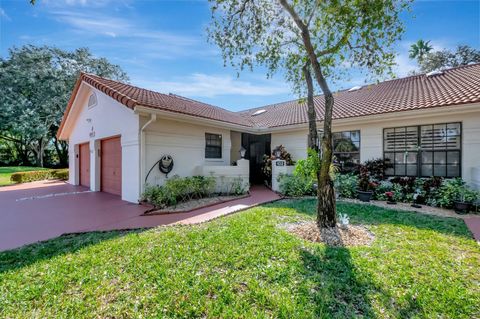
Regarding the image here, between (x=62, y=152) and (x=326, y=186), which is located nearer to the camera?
(x=326, y=186)

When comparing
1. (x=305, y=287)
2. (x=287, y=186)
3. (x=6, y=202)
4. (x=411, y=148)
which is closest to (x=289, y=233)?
(x=305, y=287)

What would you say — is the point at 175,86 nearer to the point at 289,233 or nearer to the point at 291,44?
the point at 291,44

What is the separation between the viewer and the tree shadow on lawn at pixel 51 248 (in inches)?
147

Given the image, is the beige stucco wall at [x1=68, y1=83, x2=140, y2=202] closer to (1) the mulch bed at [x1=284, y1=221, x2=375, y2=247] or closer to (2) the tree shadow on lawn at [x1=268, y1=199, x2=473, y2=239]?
(2) the tree shadow on lawn at [x1=268, y1=199, x2=473, y2=239]

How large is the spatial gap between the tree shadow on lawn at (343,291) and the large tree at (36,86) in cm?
2797

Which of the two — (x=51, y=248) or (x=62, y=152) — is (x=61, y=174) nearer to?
(x=62, y=152)

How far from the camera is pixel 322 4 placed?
204 inches

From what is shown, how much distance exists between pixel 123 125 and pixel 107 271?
665 cm

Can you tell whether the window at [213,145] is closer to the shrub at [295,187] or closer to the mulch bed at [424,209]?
the shrub at [295,187]

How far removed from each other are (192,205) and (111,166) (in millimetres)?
4993

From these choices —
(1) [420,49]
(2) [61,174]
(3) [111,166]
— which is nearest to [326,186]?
(3) [111,166]

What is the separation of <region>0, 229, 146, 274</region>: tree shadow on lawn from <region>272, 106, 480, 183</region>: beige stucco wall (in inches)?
345

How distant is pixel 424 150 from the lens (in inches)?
336

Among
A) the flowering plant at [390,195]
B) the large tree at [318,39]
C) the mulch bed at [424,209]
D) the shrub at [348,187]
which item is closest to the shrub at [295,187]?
the shrub at [348,187]
